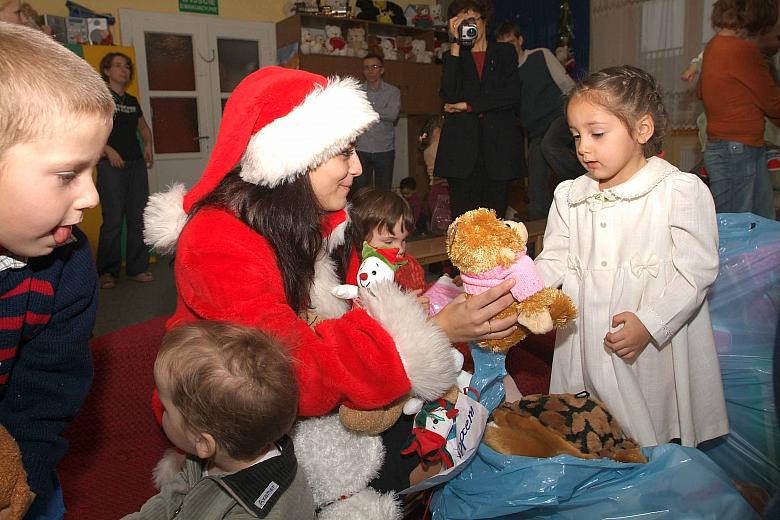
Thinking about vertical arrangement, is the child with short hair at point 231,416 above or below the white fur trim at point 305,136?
below

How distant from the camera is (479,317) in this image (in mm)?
1170

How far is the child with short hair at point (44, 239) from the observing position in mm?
748

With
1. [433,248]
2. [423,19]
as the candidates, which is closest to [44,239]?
[433,248]

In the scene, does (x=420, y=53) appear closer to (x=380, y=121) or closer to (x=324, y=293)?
(x=380, y=121)

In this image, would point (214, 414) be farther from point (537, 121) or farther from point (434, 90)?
point (434, 90)

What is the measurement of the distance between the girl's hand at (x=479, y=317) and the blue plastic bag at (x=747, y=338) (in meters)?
0.82

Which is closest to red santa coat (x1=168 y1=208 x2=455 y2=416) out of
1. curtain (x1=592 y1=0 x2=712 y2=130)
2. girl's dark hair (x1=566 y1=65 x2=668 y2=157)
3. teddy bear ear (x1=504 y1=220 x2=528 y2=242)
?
teddy bear ear (x1=504 y1=220 x2=528 y2=242)

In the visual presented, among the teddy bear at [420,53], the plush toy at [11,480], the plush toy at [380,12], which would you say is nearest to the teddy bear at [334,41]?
the plush toy at [380,12]

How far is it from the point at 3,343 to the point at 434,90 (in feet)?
20.4

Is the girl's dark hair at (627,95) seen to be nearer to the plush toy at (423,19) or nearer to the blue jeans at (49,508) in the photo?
the blue jeans at (49,508)

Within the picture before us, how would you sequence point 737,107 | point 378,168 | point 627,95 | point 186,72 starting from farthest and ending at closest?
point 186,72 → point 378,168 → point 737,107 → point 627,95

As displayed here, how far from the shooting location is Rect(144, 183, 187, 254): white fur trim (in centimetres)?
127

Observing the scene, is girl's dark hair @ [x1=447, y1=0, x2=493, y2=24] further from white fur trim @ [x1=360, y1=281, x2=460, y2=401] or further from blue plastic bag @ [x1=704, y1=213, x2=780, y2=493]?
white fur trim @ [x1=360, y1=281, x2=460, y2=401]

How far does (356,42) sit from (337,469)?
5608mm
